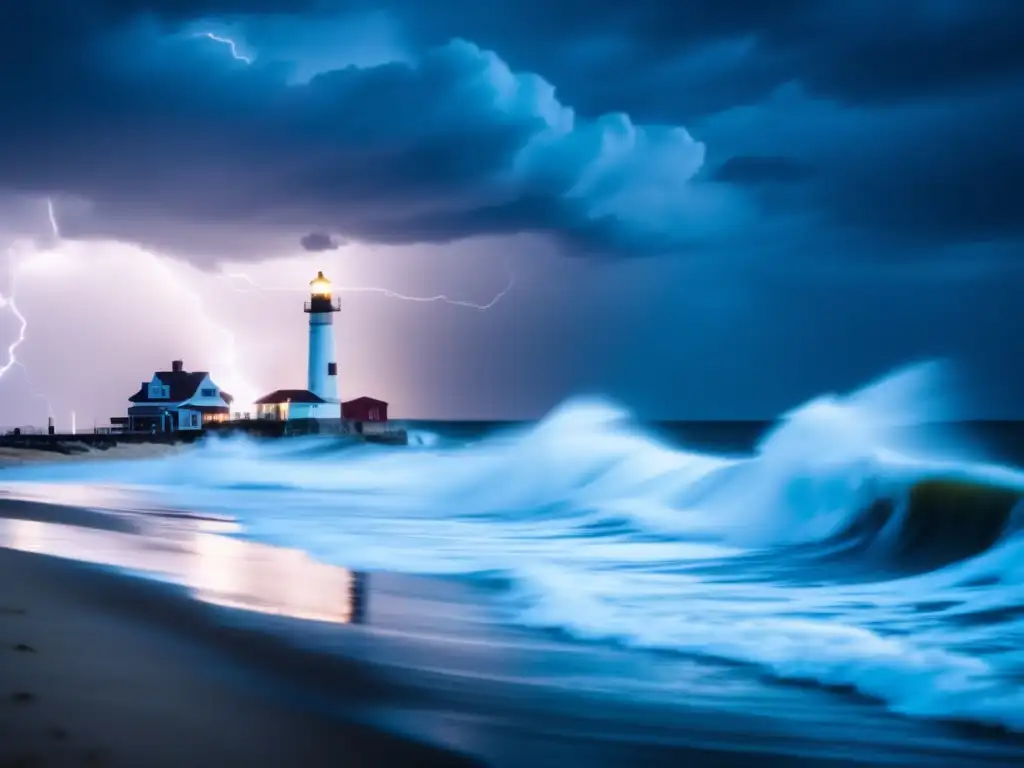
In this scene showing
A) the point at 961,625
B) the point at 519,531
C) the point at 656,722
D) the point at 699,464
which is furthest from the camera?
the point at 699,464

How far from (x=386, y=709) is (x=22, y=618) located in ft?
8.72

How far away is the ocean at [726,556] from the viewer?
218 inches

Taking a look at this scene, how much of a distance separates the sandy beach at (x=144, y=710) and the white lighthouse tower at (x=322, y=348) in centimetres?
4071

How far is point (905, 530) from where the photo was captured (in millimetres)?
10969

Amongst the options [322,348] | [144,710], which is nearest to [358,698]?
[144,710]

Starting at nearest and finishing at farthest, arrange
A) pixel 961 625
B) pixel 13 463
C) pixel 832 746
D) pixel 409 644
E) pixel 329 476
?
pixel 832 746 < pixel 409 644 < pixel 961 625 < pixel 329 476 < pixel 13 463

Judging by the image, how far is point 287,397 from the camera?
48.4 meters

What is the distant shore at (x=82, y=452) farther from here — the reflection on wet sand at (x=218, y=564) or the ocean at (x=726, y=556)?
the reflection on wet sand at (x=218, y=564)

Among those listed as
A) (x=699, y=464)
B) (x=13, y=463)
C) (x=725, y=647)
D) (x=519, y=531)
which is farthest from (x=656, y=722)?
(x=13, y=463)

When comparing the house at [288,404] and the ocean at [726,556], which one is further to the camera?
the house at [288,404]

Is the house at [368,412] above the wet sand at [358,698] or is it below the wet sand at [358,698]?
above

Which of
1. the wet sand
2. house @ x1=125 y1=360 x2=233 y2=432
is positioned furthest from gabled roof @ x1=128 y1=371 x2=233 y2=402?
the wet sand

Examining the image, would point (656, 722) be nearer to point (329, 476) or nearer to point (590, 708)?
point (590, 708)

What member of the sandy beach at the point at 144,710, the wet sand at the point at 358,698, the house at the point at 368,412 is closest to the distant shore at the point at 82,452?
the house at the point at 368,412
